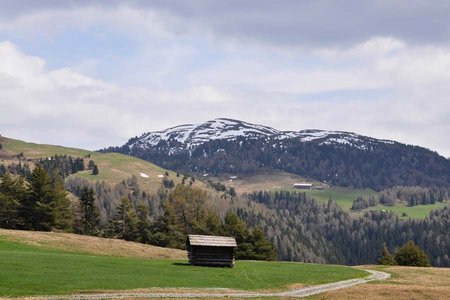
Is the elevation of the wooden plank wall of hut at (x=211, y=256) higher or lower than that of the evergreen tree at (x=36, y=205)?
lower

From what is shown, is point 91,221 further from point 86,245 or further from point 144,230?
point 86,245

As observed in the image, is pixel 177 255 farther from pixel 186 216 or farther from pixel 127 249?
pixel 186 216

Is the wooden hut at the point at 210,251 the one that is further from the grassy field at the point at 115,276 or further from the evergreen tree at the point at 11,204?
the evergreen tree at the point at 11,204

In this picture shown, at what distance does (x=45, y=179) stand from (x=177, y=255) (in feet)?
113

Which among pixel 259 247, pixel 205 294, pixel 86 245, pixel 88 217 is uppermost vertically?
pixel 88 217

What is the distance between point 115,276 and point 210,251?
71.8 feet

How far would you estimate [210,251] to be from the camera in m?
68.0

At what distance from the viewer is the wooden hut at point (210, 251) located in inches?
2643

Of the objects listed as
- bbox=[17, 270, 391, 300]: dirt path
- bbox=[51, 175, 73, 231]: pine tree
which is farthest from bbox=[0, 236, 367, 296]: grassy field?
bbox=[51, 175, 73, 231]: pine tree

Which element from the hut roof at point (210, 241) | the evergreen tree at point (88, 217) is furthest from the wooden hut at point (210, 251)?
the evergreen tree at point (88, 217)

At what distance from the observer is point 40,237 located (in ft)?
255

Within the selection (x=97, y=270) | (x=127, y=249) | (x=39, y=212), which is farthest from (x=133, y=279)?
(x=39, y=212)

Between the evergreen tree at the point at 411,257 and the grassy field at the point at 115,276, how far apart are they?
39547mm

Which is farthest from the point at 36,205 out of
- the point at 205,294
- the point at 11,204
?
the point at 205,294
